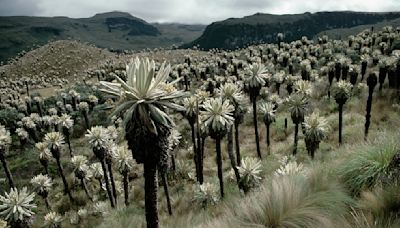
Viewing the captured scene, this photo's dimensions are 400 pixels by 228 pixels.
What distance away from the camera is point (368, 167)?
8586 millimetres

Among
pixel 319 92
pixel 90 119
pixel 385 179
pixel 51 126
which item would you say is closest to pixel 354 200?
pixel 385 179

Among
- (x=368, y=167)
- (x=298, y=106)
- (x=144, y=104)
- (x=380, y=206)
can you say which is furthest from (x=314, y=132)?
(x=380, y=206)

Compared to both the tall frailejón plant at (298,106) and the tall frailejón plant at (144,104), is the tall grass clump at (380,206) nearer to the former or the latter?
the tall frailejón plant at (144,104)

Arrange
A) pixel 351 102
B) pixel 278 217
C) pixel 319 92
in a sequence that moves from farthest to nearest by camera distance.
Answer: pixel 319 92 → pixel 351 102 → pixel 278 217

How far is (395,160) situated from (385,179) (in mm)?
504

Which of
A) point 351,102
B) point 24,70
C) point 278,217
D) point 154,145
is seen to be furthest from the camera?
point 24,70

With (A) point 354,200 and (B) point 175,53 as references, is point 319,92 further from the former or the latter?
(B) point 175,53

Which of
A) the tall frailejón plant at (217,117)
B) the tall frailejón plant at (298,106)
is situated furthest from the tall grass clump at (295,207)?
the tall frailejón plant at (298,106)

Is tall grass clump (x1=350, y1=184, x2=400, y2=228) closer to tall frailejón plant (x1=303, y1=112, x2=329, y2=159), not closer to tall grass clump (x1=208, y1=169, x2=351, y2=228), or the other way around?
tall grass clump (x1=208, y1=169, x2=351, y2=228)

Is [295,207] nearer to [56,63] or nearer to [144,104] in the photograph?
[144,104]

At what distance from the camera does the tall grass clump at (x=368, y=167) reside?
837cm

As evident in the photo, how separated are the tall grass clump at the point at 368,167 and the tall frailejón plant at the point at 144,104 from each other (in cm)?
435

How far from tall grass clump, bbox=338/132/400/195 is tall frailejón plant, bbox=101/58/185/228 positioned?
4346 millimetres

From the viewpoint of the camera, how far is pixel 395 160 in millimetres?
8148
